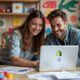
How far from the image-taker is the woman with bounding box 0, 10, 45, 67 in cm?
227

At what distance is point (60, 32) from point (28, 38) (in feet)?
1.22

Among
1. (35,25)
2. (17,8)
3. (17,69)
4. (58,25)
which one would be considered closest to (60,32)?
(58,25)

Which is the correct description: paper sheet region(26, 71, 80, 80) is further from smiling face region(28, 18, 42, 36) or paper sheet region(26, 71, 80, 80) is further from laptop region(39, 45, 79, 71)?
smiling face region(28, 18, 42, 36)

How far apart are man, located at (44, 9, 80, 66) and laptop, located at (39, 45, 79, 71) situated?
1.47 feet

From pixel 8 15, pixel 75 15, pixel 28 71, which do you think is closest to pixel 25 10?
pixel 8 15

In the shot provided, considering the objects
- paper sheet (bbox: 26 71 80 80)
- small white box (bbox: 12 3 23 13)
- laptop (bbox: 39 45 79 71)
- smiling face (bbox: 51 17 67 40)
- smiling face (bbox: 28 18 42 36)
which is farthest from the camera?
small white box (bbox: 12 3 23 13)

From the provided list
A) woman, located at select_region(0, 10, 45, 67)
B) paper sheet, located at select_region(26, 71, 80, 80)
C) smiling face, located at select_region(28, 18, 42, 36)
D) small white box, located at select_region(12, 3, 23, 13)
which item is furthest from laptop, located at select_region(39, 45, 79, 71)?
small white box, located at select_region(12, 3, 23, 13)

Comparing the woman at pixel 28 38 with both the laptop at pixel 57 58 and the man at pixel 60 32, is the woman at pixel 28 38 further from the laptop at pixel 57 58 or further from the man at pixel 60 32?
the laptop at pixel 57 58

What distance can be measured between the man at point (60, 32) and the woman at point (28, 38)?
122mm

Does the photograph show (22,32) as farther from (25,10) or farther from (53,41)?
(25,10)

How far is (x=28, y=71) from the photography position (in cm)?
189

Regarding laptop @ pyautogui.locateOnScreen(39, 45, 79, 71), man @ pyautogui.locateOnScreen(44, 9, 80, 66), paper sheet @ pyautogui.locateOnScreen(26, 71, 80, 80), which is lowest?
paper sheet @ pyautogui.locateOnScreen(26, 71, 80, 80)

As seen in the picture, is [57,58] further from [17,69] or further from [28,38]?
[28,38]

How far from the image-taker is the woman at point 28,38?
7.44 feet
